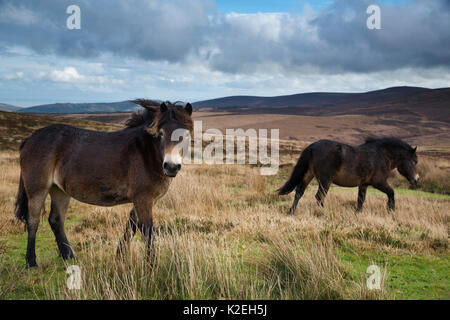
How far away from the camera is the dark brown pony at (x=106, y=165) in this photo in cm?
412

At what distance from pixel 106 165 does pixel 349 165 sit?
7.00 m

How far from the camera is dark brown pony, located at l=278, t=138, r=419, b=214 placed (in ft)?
28.5

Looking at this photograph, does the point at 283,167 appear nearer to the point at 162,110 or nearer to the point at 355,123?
the point at 162,110

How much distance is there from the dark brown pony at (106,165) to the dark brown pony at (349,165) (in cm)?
527

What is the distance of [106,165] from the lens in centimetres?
429

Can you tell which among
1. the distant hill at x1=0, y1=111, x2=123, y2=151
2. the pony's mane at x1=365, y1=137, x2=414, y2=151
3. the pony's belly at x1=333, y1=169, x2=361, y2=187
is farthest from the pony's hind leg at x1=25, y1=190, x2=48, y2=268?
the distant hill at x1=0, y1=111, x2=123, y2=151

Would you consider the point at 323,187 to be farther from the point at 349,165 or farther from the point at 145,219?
the point at 145,219

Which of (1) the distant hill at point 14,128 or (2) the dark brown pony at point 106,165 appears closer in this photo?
(2) the dark brown pony at point 106,165

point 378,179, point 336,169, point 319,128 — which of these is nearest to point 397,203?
point 378,179

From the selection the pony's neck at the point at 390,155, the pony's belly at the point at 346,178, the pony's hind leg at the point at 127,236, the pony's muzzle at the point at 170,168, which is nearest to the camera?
the pony's muzzle at the point at 170,168

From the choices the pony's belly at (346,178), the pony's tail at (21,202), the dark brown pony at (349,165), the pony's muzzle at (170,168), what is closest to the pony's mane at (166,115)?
the pony's muzzle at (170,168)

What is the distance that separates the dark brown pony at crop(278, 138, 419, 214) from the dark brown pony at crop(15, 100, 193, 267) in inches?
208

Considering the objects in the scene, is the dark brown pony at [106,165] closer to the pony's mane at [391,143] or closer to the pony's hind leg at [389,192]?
the pony's hind leg at [389,192]

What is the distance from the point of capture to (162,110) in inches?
157
